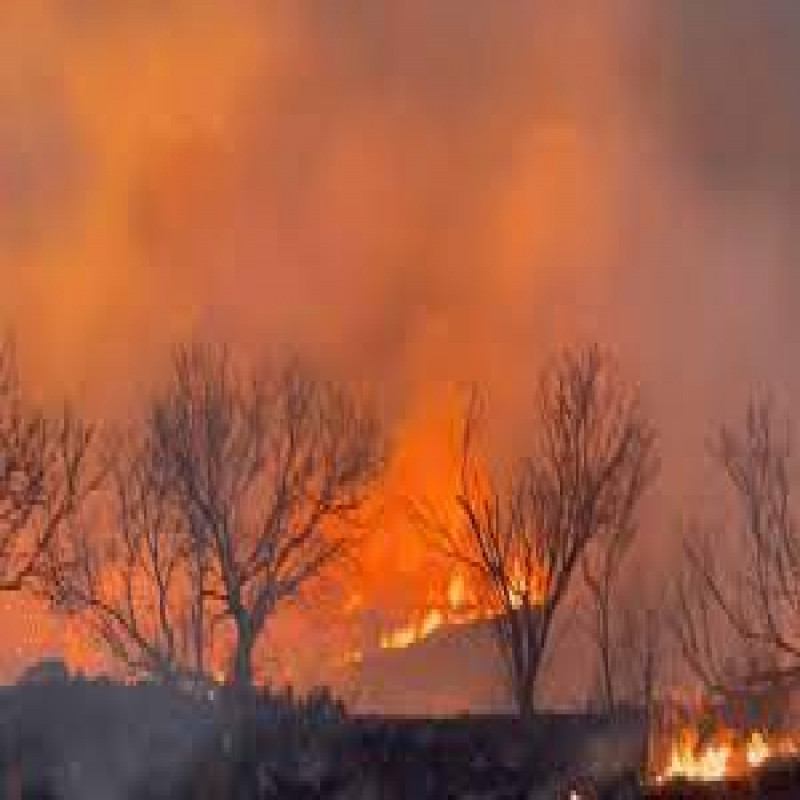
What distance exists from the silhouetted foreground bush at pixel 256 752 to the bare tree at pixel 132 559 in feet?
40.2

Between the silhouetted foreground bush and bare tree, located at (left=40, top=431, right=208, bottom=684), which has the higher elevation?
bare tree, located at (left=40, top=431, right=208, bottom=684)

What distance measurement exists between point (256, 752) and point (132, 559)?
1881 cm

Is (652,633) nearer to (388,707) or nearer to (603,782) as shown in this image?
(388,707)

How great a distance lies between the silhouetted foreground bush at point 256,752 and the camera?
1431 inches

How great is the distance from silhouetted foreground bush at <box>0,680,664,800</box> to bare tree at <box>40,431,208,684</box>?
1225cm

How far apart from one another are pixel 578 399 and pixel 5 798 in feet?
72.9

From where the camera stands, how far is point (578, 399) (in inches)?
2003

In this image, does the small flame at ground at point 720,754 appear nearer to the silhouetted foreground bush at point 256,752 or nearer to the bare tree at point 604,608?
the silhouetted foreground bush at point 256,752

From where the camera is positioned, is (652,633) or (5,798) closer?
(5,798)

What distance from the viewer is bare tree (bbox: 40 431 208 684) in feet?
172

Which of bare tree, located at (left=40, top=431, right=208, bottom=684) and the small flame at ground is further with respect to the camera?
bare tree, located at (left=40, top=431, right=208, bottom=684)

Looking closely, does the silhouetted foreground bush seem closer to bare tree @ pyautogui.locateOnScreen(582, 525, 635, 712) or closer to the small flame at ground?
the small flame at ground

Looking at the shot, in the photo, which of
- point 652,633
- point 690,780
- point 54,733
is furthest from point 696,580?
point 54,733

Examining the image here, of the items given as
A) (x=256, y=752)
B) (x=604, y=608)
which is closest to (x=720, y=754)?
(x=604, y=608)
